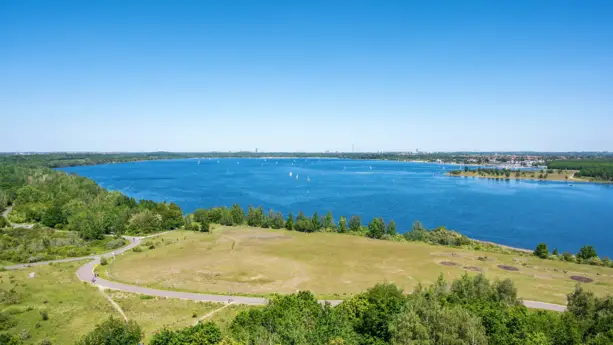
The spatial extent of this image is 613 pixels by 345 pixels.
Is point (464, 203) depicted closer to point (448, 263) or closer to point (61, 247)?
point (448, 263)

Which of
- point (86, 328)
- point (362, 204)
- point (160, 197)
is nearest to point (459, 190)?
point (362, 204)

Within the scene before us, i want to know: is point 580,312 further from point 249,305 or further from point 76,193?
point 76,193

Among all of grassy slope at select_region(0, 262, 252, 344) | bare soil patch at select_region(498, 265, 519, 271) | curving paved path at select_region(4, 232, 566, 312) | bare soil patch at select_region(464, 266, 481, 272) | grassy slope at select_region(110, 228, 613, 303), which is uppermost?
grassy slope at select_region(0, 262, 252, 344)

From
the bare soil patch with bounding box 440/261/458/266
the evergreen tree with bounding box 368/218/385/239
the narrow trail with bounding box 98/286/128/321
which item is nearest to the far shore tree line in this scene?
the evergreen tree with bounding box 368/218/385/239

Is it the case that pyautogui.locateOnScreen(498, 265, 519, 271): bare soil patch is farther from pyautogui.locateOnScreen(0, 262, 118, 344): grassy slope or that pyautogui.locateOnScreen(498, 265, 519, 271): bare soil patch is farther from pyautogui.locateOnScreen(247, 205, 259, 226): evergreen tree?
pyautogui.locateOnScreen(247, 205, 259, 226): evergreen tree

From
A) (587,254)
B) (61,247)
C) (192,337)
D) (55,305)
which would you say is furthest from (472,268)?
(61,247)

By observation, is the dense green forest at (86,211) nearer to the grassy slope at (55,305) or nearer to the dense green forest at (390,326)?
the grassy slope at (55,305)

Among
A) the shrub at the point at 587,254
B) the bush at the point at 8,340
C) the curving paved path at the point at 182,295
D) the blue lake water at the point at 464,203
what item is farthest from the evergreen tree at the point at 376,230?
the bush at the point at 8,340
